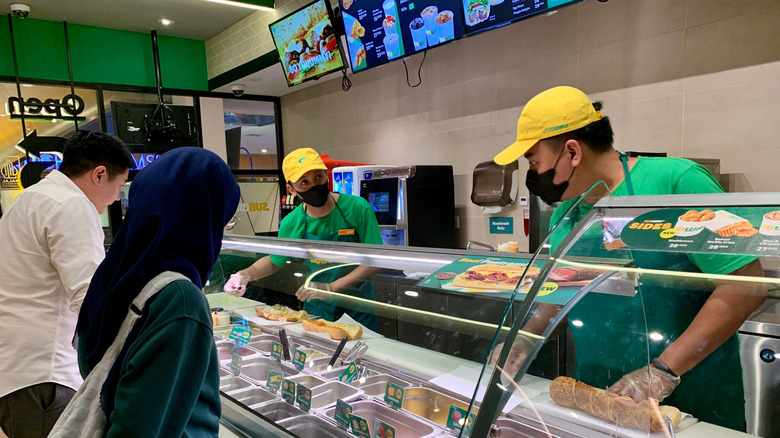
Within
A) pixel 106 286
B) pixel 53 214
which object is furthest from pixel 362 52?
pixel 106 286

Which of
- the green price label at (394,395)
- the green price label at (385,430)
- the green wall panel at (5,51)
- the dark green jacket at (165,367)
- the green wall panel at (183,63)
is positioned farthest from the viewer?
the green wall panel at (183,63)

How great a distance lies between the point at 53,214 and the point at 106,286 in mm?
1162

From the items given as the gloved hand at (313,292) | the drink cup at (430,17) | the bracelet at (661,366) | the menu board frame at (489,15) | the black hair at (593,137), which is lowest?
the gloved hand at (313,292)

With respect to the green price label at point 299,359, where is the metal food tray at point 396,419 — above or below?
below

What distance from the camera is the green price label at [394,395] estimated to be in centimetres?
161

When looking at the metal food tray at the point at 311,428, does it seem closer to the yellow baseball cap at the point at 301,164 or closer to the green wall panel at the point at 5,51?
the yellow baseball cap at the point at 301,164

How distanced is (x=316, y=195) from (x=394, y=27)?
189cm

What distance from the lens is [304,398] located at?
5.59ft

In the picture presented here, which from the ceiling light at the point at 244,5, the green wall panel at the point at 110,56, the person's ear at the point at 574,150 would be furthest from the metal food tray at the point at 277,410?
the green wall panel at the point at 110,56

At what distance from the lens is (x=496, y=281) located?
1554 millimetres

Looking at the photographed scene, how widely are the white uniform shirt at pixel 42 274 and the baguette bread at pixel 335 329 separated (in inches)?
36.2

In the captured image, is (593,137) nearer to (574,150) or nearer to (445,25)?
(574,150)

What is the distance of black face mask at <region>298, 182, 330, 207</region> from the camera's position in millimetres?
3105

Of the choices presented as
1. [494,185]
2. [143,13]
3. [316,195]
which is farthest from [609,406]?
[143,13]
